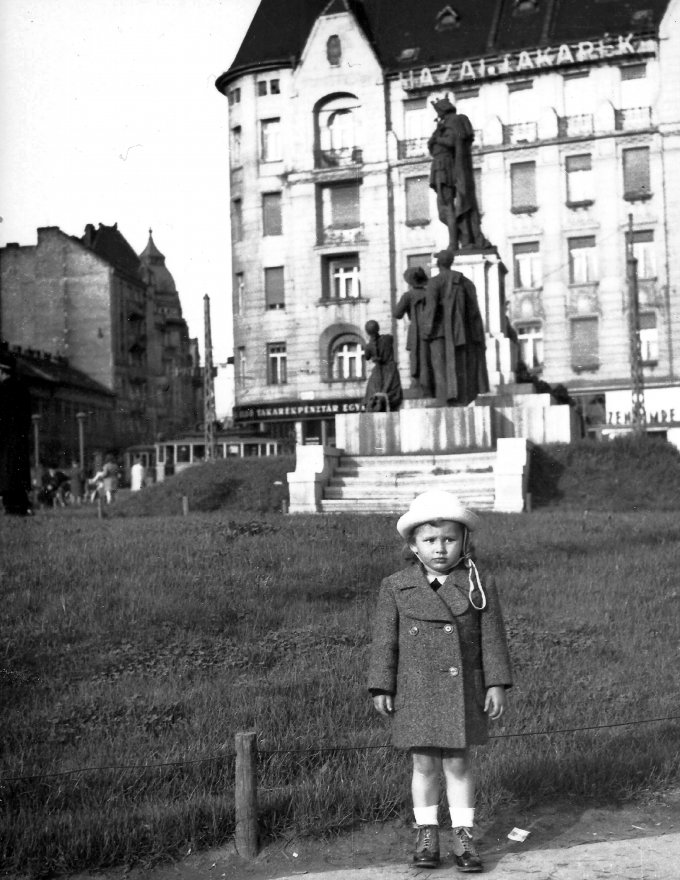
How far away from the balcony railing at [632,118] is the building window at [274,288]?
14.9 m

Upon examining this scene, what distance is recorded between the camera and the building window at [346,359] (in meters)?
53.2

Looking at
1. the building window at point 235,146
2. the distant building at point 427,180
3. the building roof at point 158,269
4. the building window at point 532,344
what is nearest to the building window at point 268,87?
the distant building at point 427,180

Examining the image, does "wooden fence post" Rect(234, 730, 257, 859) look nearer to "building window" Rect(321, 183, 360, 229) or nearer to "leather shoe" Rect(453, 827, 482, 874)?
"leather shoe" Rect(453, 827, 482, 874)

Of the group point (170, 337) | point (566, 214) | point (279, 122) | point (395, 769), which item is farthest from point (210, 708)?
point (170, 337)

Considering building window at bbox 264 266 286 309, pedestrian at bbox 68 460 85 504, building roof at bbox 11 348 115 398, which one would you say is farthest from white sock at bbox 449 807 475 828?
building roof at bbox 11 348 115 398

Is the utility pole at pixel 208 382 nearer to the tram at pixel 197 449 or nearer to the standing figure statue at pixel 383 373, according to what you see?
the tram at pixel 197 449

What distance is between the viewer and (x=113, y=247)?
79812 mm

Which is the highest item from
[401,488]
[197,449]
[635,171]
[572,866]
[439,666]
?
[635,171]

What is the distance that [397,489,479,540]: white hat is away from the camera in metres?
5.18

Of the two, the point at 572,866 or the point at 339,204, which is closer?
the point at 572,866

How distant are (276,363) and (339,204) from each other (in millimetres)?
7149

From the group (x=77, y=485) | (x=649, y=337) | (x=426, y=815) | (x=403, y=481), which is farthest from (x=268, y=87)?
(x=426, y=815)

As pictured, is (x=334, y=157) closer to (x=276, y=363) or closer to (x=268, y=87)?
(x=268, y=87)

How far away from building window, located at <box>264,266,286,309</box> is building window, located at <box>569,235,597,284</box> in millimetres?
12150
